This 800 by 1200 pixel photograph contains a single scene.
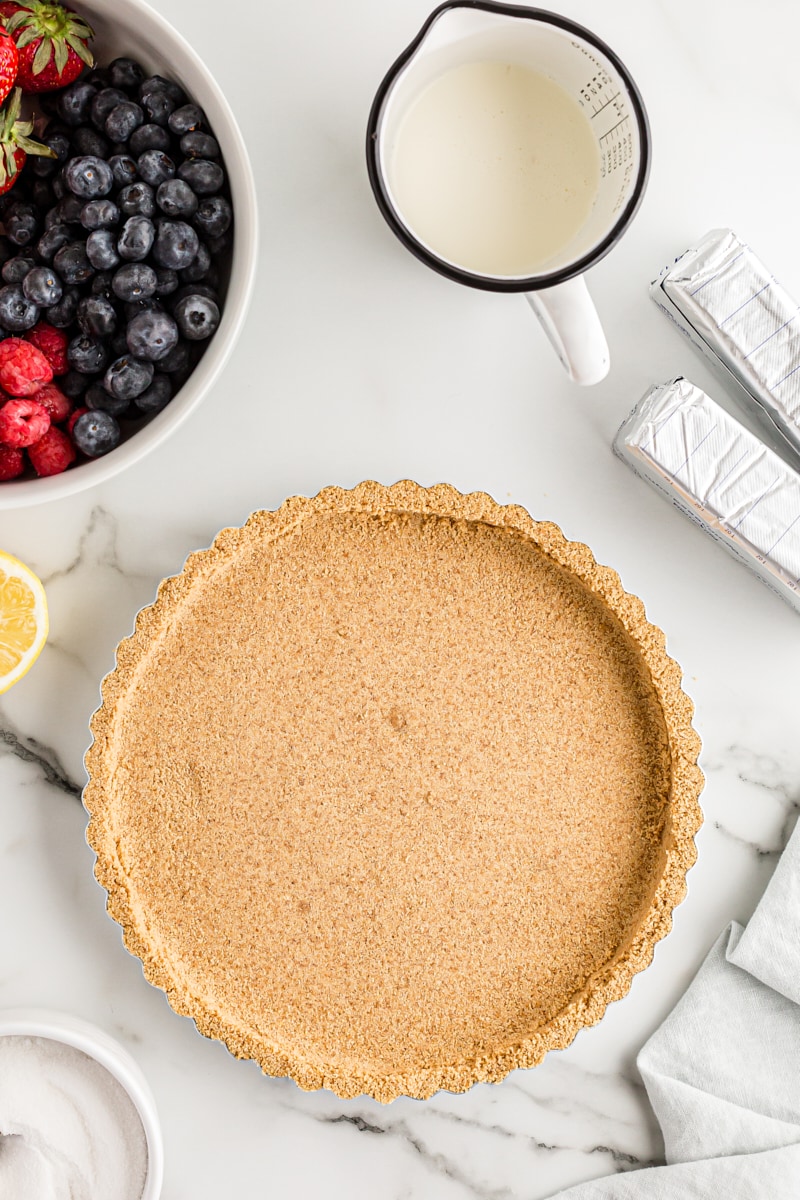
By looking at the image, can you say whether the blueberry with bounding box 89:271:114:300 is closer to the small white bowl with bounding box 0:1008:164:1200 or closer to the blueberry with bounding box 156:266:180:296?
the blueberry with bounding box 156:266:180:296

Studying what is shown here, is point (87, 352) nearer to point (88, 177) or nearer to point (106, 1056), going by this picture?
point (88, 177)

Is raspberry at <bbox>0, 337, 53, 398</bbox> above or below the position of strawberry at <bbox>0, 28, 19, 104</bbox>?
below

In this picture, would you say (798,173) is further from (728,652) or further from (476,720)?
(476,720)

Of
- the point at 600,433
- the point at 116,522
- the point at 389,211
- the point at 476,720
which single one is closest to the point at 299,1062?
the point at 476,720

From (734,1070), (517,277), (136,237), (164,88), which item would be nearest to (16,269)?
(136,237)

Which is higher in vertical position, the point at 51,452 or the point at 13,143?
the point at 13,143

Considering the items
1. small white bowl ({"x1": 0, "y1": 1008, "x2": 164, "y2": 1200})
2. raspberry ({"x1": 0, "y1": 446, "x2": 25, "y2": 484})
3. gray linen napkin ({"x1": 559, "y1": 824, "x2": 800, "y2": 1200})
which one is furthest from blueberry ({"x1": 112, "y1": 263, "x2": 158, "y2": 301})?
gray linen napkin ({"x1": 559, "y1": 824, "x2": 800, "y2": 1200})
